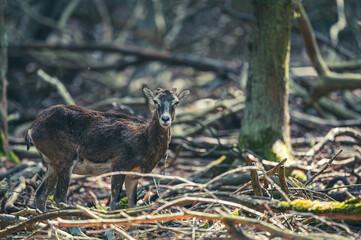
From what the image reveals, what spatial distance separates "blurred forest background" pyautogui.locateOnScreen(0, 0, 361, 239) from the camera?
894 cm

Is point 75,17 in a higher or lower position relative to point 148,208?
higher

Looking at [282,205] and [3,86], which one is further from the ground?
[3,86]

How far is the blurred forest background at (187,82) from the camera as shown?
8945mm

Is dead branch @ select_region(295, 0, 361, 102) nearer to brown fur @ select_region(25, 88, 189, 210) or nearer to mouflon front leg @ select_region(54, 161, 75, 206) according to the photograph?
brown fur @ select_region(25, 88, 189, 210)

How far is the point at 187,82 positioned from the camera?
61.7ft

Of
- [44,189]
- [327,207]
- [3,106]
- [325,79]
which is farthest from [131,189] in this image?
[325,79]

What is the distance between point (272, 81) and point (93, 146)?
3.57m

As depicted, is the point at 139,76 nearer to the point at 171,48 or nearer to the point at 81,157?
the point at 171,48

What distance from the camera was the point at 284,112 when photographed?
872 cm

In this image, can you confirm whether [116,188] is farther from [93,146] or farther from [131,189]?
[93,146]

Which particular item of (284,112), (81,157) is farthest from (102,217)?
(284,112)

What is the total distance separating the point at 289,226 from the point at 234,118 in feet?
23.8

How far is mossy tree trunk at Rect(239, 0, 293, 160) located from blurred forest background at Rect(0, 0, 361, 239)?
402mm

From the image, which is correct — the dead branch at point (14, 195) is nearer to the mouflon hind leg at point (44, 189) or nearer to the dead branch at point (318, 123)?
the mouflon hind leg at point (44, 189)
